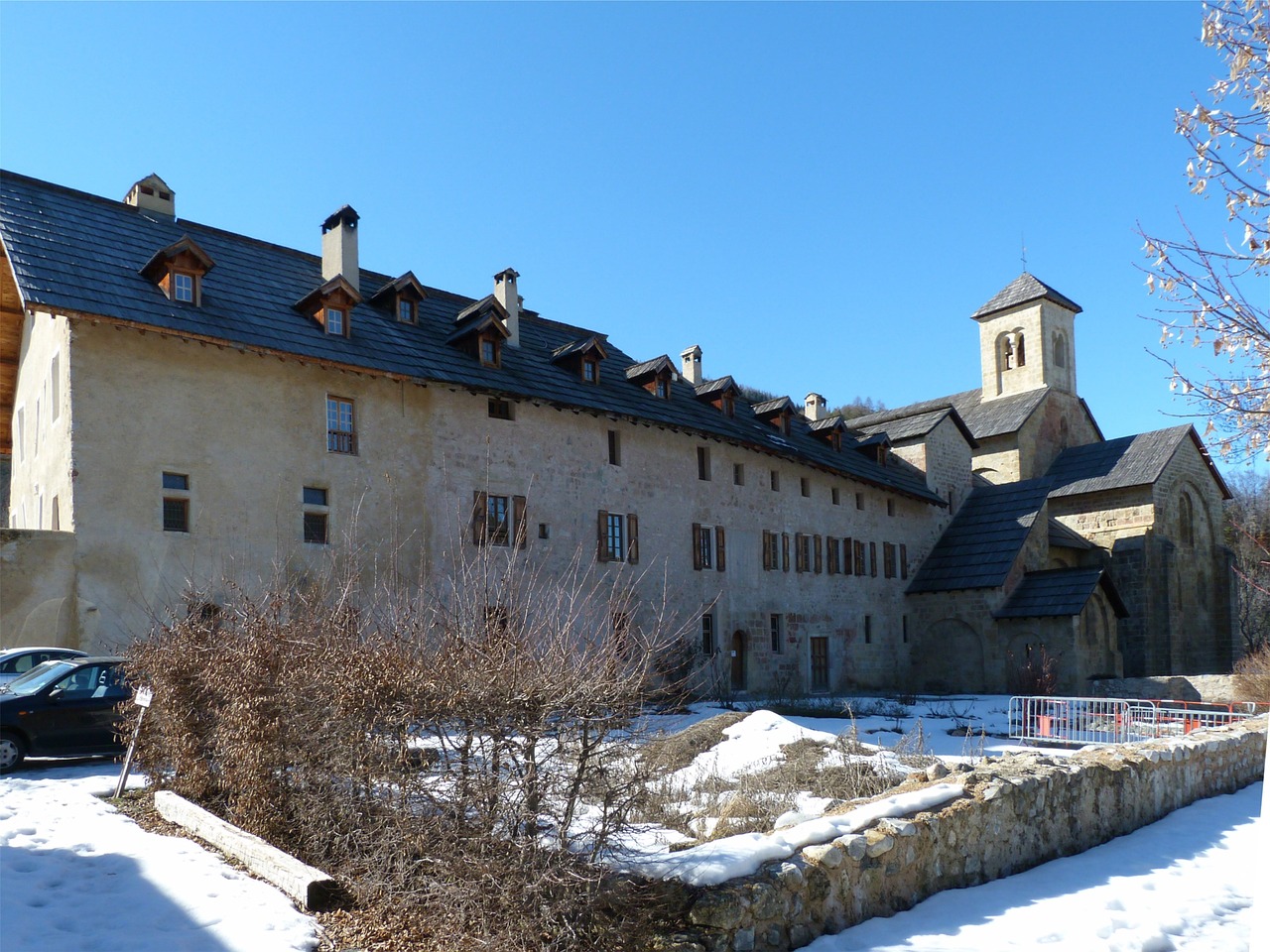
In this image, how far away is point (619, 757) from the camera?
5812 millimetres

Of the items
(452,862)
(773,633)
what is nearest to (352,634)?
(452,862)

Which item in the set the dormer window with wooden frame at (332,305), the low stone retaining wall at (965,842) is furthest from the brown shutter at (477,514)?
the low stone retaining wall at (965,842)

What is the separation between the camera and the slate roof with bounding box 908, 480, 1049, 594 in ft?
114

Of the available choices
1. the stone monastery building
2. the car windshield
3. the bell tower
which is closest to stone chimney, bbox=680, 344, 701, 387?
the stone monastery building

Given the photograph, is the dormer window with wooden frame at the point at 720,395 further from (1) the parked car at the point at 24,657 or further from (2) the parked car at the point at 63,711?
(2) the parked car at the point at 63,711

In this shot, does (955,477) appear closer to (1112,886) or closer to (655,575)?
(655,575)

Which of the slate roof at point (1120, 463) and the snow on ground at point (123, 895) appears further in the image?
the slate roof at point (1120, 463)

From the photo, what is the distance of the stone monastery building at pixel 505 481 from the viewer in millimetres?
17891

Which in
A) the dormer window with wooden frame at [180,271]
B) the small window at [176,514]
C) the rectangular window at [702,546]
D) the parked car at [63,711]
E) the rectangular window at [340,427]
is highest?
the dormer window with wooden frame at [180,271]

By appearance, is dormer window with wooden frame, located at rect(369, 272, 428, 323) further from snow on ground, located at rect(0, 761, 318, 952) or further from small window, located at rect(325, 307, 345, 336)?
snow on ground, located at rect(0, 761, 318, 952)

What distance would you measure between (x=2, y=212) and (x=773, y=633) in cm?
2170

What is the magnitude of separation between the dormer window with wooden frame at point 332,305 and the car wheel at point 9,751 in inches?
433

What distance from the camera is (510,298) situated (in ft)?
87.6

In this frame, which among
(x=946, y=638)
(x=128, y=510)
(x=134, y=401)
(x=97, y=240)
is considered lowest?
(x=946, y=638)
